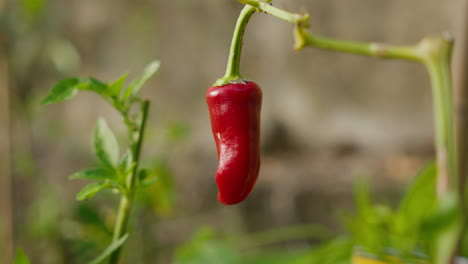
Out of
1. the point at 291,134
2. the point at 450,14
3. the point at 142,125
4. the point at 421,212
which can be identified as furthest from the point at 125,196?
the point at 291,134

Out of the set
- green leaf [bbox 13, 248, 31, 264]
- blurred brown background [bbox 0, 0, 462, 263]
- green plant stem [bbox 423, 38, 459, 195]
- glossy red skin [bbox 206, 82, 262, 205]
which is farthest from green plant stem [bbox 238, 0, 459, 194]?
blurred brown background [bbox 0, 0, 462, 263]

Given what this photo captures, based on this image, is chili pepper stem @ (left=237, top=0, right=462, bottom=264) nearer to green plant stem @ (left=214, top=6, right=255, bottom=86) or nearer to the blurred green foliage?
the blurred green foliage

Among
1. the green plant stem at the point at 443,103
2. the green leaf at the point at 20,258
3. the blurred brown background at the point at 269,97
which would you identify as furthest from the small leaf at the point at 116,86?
the blurred brown background at the point at 269,97

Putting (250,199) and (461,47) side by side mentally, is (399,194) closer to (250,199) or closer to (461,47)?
(250,199)

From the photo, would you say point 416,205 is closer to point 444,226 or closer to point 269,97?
point 444,226

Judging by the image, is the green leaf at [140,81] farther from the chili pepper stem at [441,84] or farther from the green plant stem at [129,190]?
the chili pepper stem at [441,84]
